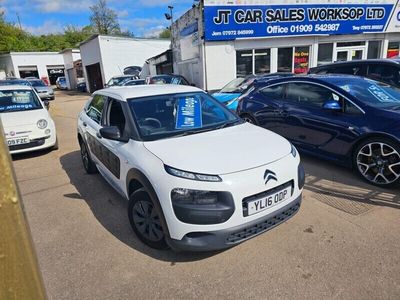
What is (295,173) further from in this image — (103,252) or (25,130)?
(25,130)

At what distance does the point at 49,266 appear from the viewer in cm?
287

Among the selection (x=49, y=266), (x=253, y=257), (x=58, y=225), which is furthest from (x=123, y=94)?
(x=253, y=257)

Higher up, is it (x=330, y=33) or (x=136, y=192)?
(x=330, y=33)

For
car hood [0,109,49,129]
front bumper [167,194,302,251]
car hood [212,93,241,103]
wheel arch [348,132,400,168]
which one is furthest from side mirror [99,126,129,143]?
car hood [212,93,241,103]

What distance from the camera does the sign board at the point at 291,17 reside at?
13570 millimetres

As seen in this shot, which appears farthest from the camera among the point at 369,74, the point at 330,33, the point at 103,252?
the point at 330,33

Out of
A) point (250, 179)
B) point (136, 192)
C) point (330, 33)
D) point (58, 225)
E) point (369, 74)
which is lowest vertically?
point (58, 225)

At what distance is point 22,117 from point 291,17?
13.0 meters

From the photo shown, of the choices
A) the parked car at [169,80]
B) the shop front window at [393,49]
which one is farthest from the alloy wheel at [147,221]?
the shop front window at [393,49]

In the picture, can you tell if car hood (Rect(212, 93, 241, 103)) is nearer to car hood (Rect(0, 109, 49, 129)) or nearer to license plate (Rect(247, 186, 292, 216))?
car hood (Rect(0, 109, 49, 129))

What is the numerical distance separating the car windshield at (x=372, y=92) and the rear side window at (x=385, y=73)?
85.2 inches

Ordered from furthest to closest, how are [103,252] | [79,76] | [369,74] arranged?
1. [79,76]
2. [369,74]
3. [103,252]

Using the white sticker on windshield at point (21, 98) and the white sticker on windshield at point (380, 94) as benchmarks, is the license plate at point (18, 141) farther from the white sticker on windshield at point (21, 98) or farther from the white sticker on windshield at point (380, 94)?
the white sticker on windshield at point (380, 94)

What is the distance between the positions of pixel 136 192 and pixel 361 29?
17.5 m
